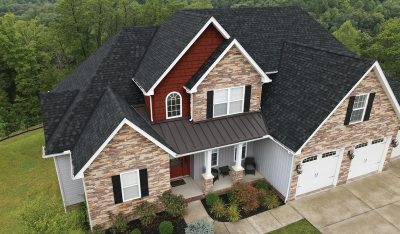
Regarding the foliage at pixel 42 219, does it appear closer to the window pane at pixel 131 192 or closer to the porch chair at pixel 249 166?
the window pane at pixel 131 192

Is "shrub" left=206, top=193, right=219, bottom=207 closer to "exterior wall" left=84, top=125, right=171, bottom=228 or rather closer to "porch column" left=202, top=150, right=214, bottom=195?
"porch column" left=202, top=150, right=214, bottom=195

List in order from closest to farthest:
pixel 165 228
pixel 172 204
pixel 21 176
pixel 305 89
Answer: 1. pixel 165 228
2. pixel 172 204
3. pixel 305 89
4. pixel 21 176

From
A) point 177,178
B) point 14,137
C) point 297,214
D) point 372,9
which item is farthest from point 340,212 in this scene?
point 372,9

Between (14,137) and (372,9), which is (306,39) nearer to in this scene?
(14,137)

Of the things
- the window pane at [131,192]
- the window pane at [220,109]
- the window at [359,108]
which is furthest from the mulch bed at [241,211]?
Result: the window at [359,108]

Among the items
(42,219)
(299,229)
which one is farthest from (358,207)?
(42,219)

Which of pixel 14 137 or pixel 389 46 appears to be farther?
pixel 389 46

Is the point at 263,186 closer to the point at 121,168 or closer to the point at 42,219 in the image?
the point at 121,168
